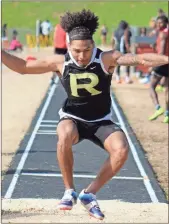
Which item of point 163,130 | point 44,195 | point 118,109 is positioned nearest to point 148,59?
point 44,195

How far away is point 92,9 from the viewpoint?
53.3 m

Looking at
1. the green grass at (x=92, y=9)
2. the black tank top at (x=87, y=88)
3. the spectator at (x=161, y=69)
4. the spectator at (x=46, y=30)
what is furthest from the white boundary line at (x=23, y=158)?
the green grass at (x=92, y=9)

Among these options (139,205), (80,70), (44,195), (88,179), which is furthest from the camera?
(88,179)

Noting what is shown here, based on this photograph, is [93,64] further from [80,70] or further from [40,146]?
[40,146]

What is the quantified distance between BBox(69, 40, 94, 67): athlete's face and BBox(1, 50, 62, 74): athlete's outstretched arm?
20 cm

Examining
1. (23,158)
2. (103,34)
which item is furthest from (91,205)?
(103,34)

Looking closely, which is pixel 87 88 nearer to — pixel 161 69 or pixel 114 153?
pixel 114 153

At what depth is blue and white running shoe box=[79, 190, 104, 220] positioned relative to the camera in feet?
21.2

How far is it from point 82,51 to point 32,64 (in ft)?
1.78

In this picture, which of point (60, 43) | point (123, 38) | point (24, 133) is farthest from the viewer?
point (123, 38)

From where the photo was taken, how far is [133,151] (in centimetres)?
1229

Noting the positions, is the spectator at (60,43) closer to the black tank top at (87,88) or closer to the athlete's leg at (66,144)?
the black tank top at (87,88)

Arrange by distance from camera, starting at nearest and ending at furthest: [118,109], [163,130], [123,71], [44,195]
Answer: [44,195] → [163,130] → [118,109] → [123,71]

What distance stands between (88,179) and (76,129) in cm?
384
